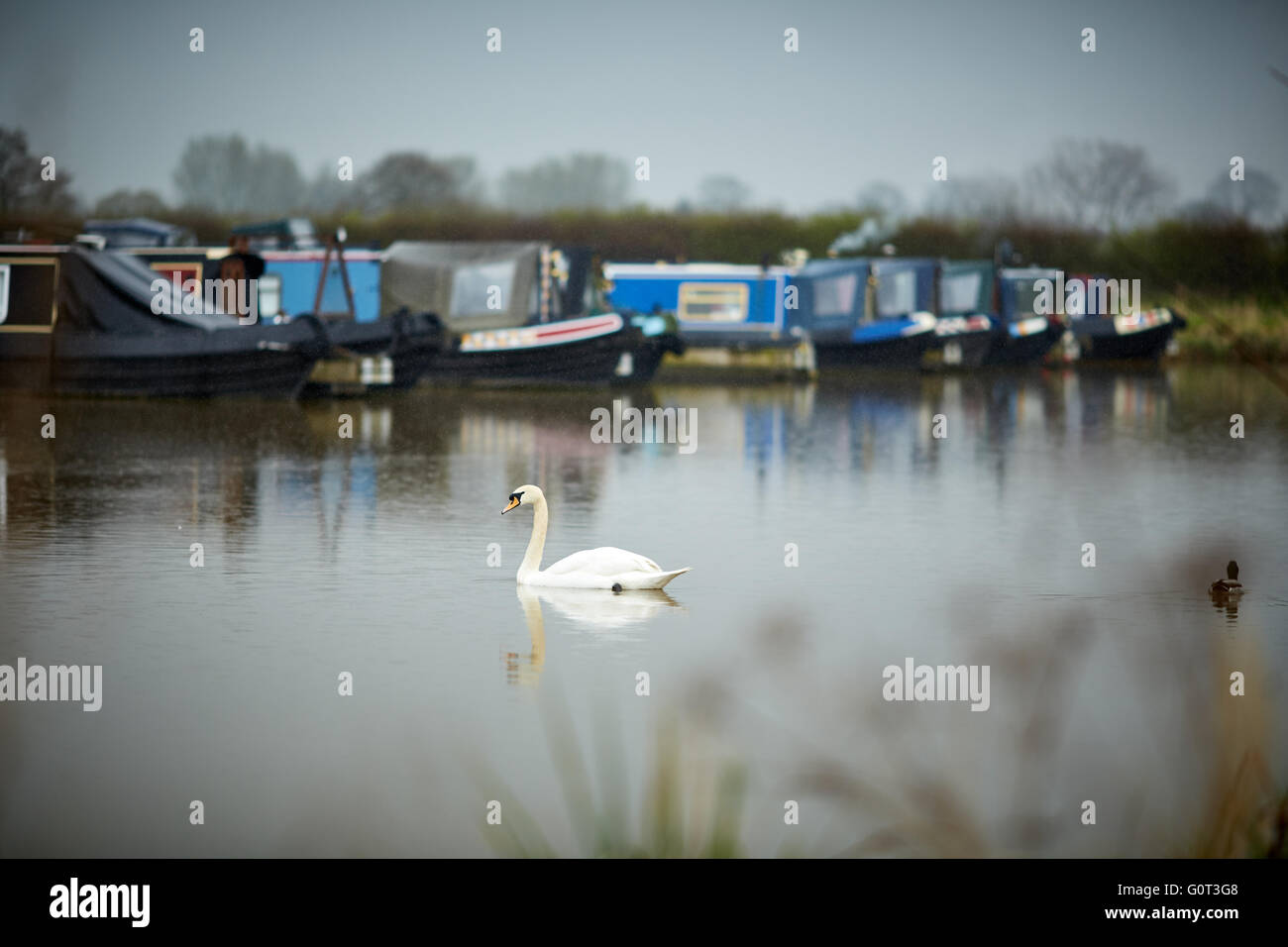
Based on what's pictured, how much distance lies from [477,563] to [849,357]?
2977 cm

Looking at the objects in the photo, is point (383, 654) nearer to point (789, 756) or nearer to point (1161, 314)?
point (789, 756)

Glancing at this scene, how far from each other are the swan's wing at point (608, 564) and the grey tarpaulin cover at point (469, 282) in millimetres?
21757

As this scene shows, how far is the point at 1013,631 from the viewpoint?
369 inches

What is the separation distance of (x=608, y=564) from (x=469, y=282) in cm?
2265

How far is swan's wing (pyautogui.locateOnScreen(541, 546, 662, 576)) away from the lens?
9.97m

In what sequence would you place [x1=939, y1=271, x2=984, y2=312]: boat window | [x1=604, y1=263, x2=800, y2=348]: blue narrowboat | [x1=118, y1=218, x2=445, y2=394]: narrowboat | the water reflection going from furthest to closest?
[x1=939, y1=271, x2=984, y2=312]: boat window → [x1=604, y1=263, x2=800, y2=348]: blue narrowboat → [x1=118, y1=218, x2=445, y2=394]: narrowboat → the water reflection

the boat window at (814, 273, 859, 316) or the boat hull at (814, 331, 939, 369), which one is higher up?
the boat window at (814, 273, 859, 316)

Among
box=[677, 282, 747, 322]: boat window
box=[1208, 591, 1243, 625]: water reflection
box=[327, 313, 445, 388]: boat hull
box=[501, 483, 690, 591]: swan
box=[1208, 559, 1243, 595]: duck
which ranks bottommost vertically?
box=[1208, 591, 1243, 625]: water reflection

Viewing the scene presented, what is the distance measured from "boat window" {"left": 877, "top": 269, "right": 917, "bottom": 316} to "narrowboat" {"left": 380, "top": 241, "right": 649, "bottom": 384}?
11.4 m

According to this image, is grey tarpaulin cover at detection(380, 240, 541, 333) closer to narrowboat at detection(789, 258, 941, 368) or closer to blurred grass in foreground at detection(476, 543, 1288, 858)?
narrowboat at detection(789, 258, 941, 368)

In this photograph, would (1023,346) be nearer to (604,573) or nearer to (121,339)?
(121,339)

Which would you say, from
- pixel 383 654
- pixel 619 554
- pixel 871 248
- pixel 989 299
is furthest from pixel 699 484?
pixel 871 248

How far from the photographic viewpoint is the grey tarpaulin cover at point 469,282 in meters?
31.9

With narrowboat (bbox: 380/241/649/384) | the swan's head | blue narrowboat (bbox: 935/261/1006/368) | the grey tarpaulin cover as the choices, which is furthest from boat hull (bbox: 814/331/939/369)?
the swan's head
